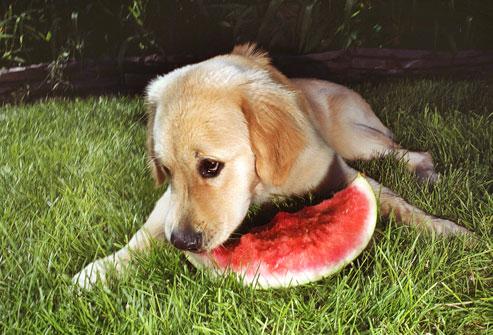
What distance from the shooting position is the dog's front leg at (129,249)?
213 centimetres

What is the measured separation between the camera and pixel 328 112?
362 cm

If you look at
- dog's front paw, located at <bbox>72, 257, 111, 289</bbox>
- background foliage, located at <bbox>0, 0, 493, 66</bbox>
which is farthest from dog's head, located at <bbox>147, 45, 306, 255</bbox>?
background foliage, located at <bbox>0, 0, 493, 66</bbox>

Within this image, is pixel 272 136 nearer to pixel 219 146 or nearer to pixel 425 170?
pixel 219 146

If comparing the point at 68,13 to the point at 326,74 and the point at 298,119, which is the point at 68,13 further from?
the point at 298,119

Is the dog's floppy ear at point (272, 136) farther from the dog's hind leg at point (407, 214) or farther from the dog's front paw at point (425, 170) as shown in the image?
the dog's front paw at point (425, 170)

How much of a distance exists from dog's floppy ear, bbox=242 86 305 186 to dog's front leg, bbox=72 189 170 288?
51cm

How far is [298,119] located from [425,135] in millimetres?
1464

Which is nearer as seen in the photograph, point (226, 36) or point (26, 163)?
point (26, 163)

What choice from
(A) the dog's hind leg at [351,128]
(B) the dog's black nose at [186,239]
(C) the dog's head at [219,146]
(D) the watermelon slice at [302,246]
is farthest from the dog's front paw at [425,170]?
(B) the dog's black nose at [186,239]

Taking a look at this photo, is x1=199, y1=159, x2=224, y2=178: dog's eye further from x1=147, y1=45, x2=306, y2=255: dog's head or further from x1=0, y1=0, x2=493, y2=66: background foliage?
x1=0, y1=0, x2=493, y2=66: background foliage

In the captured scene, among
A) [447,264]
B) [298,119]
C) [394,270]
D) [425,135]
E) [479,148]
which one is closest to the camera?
[394,270]

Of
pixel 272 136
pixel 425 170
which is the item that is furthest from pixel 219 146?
pixel 425 170

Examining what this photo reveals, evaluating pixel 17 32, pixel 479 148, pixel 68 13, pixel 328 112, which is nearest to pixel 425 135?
pixel 479 148

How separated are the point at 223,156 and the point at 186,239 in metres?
0.40
